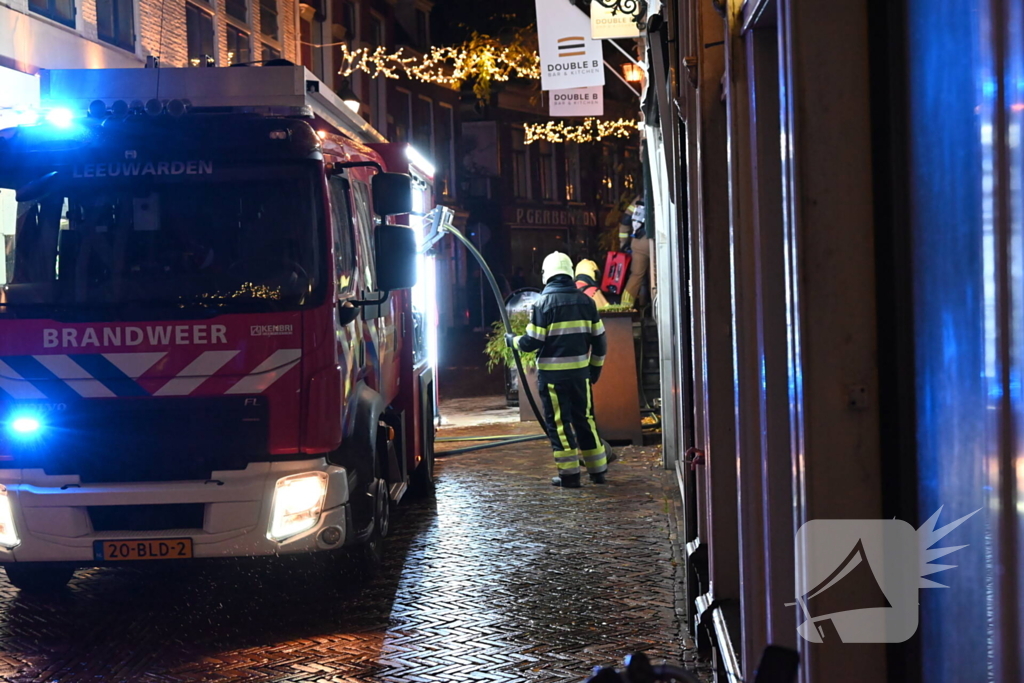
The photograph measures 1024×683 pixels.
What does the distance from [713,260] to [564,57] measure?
8.86 m

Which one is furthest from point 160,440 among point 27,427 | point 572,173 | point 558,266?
point 572,173

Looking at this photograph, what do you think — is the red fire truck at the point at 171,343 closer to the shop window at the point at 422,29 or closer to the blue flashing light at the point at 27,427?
the blue flashing light at the point at 27,427

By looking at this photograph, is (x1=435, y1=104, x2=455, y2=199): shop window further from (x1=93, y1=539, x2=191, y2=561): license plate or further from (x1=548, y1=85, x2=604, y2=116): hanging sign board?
(x1=93, y1=539, x2=191, y2=561): license plate

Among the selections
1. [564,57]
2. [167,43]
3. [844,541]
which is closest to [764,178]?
[844,541]

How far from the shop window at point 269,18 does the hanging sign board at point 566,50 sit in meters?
11.9

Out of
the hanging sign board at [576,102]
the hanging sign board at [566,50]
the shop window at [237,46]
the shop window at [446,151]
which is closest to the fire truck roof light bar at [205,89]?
the hanging sign board at [566,50]

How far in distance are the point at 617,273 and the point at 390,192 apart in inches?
575

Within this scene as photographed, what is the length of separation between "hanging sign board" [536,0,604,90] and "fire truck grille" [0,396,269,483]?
7.87 metres

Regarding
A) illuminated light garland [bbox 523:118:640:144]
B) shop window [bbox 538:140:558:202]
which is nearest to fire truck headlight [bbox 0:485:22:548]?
illuminated light garland [bbox 523:118:640:144]

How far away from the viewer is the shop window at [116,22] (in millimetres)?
17547

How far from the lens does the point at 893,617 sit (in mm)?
2650

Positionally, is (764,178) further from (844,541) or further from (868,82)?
(844,541)

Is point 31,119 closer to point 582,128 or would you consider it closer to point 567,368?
point 567,368

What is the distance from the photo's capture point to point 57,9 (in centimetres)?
1580
